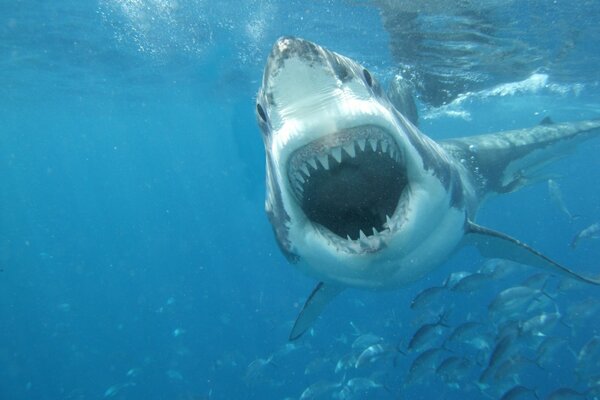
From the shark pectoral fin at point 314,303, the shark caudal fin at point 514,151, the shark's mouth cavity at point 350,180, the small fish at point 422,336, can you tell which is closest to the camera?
the shark's mouth cavity at point 350,180

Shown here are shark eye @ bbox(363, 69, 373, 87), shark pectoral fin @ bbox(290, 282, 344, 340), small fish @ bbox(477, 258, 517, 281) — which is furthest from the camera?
small fish @ bbox(477, 258, 517, 281)

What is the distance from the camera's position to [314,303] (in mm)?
5703

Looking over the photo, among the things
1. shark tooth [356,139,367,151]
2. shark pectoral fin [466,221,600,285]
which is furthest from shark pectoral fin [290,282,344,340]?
shark tooth [356,139,367,151]

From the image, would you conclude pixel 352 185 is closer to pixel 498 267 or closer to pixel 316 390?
pixel 498 267

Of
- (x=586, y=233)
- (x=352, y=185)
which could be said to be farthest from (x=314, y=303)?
(x=586, y=233)

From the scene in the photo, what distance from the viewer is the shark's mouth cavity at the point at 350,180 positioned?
2.75m

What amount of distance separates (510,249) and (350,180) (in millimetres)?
2775

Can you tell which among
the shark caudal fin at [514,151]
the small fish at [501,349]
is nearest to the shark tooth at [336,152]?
the shark caudal fin at [514,151]

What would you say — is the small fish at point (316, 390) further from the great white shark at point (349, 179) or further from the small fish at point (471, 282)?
the great white shark at point (349, 179)

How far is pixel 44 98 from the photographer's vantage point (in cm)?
3062

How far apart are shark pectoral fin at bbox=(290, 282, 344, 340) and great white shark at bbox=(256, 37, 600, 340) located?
128cm

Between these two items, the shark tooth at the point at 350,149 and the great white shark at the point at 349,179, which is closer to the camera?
the great white shark at the point at 349,179

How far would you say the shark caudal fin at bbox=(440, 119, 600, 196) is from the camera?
24.7 feet

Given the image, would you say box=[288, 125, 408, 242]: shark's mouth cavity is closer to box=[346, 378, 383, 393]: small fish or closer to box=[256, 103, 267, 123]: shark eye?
box=[256, 103, 267, 123]: shark eye
